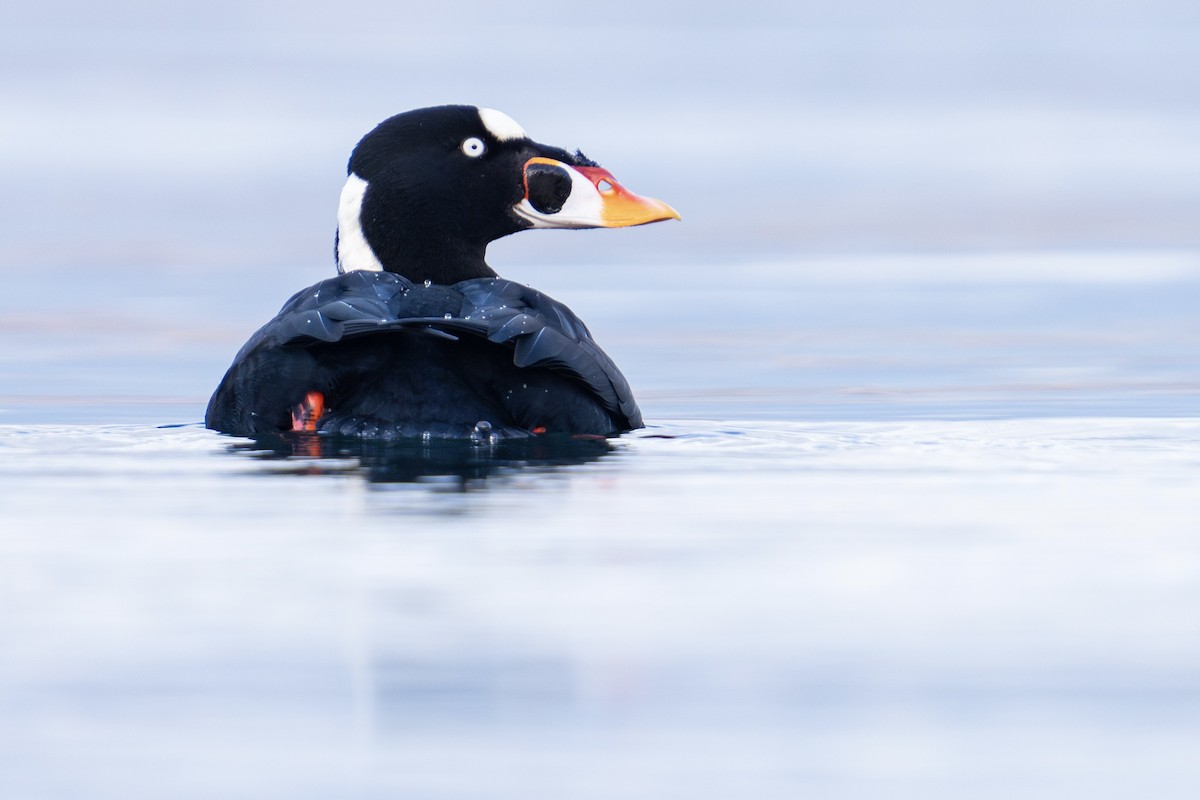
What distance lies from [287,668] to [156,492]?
2.04 meters

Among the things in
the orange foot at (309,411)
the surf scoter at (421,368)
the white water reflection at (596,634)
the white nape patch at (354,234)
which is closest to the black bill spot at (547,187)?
the white nape patch at (354,234)

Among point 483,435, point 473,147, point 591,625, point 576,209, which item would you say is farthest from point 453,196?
point 591,625

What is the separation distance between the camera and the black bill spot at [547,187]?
715 cm

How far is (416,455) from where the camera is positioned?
506 centimetres

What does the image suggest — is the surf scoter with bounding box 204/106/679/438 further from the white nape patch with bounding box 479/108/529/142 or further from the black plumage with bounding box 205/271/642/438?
the white nape patch with bounding box 479/108/529/142

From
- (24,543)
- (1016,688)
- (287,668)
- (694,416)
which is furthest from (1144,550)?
(694,416)

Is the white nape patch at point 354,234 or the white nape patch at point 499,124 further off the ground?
the white nape patch at point 499,124

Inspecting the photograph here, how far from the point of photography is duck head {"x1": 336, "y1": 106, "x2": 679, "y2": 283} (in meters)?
6.90

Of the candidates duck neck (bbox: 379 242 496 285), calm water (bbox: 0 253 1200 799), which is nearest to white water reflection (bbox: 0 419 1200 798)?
calm water (bbox: 0 253 1200 799)

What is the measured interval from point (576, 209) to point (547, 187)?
6.0 inches

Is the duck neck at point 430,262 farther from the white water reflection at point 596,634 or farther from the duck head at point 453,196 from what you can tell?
the white water reflection at point 596,634

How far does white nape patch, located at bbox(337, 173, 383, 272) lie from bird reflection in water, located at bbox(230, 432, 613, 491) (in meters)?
1.54

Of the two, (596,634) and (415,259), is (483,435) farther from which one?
(596,634)

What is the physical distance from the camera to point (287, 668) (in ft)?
8.29
